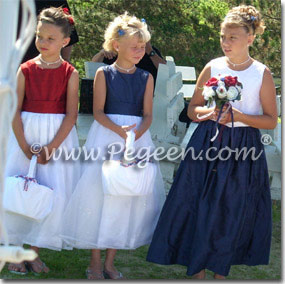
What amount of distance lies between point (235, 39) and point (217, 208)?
1.18 metres

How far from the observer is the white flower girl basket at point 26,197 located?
453 cm

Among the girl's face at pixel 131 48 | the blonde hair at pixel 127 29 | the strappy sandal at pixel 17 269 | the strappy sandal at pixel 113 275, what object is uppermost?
the blonde hair at pixel 127 29

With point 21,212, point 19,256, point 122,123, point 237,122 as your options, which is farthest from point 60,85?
point 19,256

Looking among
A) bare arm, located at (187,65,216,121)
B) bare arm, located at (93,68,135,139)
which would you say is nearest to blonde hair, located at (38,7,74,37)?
bare arm, located at (93,68,135,139)

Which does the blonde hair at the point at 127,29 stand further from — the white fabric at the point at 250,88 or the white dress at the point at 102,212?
the white fabric at the point at 250,88

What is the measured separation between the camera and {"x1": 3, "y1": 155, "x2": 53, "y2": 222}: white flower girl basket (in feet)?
14.9

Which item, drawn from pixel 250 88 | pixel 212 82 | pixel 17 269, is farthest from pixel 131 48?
pixel 17 269

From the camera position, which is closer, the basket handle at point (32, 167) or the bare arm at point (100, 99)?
the basket handle at point (32, 167)

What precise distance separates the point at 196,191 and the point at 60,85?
4.07 feet

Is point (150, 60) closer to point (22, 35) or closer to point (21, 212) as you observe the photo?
point (21, 212)

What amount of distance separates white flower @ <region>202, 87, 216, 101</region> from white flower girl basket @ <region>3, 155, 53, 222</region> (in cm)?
126

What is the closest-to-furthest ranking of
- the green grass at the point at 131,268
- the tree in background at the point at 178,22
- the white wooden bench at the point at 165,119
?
the green grass at the point at 131,268 < the white wooden bench at the point at 165,119 < the tree in background at the point at 178,22

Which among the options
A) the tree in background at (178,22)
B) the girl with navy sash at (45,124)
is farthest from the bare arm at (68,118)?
the tree in background at (178,22)

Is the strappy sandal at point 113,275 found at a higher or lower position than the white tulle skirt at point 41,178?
lower
